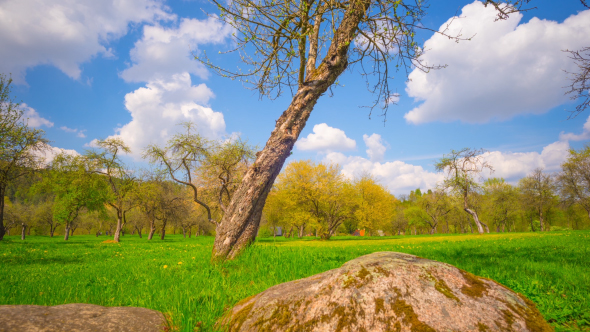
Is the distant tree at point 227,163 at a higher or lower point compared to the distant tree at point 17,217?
higher

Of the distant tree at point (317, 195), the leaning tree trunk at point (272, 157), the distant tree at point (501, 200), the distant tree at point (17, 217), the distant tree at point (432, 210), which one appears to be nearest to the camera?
the leaning tree trunk at point (272, 157)

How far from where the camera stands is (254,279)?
16.2 feet

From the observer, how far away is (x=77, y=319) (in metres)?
2.16

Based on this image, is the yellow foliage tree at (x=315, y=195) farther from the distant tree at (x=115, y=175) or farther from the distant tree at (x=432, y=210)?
the distant tree at (x=432, y=210)

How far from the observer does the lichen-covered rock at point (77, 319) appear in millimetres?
1943

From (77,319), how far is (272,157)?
16.2 feet

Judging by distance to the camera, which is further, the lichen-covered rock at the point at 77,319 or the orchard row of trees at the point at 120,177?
the orchard row of trees at the point at 120,177

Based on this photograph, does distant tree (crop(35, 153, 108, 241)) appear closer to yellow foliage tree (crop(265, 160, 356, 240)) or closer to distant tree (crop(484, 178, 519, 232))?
yellow foliage tree (crop(265, 160, 356, 240))

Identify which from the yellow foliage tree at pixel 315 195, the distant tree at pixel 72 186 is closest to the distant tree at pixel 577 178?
the yellow foliage tree at pixel 315 195

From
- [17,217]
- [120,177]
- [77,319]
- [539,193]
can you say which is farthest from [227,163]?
[539,193]

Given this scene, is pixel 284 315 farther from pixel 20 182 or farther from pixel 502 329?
pixel 20 182

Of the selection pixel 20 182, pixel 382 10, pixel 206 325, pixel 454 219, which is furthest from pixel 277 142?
pixel 454 219

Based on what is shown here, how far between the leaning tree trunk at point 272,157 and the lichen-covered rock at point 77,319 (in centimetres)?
395

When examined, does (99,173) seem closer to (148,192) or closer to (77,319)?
(148,192)
